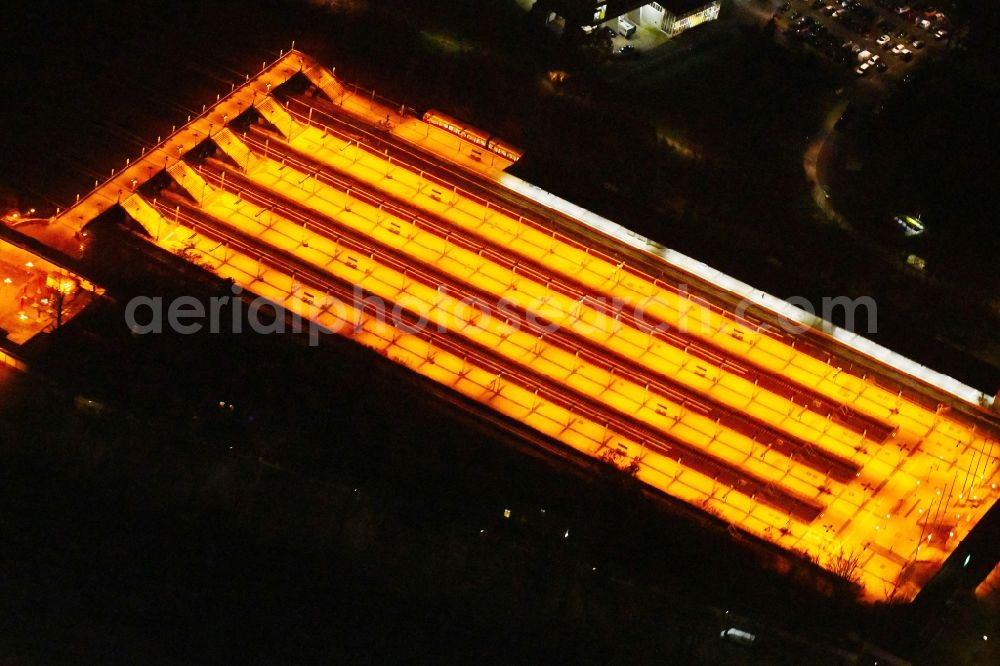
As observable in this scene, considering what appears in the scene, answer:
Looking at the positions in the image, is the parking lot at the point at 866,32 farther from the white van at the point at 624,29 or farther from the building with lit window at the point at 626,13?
the white van at the point at 624,29

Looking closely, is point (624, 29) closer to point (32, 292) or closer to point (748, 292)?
point (748, 292)

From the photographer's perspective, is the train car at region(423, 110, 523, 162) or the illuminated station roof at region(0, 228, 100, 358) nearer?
the illuminated station roof at region(0, 228, 100, 358)

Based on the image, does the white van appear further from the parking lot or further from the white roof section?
the white roof section

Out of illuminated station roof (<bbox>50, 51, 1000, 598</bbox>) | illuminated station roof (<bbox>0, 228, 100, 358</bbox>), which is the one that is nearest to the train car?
illuminated station roof (<bbox>50, 51, 1000, 598</bbox>)

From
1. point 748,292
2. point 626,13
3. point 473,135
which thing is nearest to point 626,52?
point 626,13

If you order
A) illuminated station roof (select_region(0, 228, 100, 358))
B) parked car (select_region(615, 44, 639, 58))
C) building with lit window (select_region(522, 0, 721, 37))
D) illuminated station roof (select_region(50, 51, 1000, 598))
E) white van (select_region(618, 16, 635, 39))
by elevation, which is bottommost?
illuminated station roof (select_region(0, 228, 100, 358))

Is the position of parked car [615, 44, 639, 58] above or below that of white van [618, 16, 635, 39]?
below
